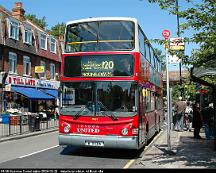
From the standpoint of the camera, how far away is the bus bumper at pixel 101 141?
11812 mm

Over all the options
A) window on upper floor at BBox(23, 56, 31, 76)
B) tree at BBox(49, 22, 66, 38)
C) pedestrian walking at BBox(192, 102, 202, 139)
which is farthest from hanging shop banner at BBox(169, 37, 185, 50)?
tree at BBox(49, 22, 66, 38)

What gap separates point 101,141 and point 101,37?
325cm

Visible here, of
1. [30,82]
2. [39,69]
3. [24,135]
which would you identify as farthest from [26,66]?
[24,135]

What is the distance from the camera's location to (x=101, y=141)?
39.4 feet

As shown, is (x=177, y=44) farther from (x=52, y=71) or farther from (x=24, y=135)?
(x=52, y=71)

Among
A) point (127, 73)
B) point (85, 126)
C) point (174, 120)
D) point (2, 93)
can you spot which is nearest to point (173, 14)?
point (127, 73)

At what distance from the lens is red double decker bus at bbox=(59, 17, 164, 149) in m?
11.9

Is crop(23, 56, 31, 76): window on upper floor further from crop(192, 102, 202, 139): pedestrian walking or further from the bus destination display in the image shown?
the bus destination display

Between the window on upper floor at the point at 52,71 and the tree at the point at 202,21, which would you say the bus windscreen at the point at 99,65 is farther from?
the window on upper floor at the point at 52,71

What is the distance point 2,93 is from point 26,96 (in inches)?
75.8

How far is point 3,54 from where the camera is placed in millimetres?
31672

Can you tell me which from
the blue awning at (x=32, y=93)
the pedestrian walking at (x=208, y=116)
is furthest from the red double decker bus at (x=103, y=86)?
the blue awning at (x=32, y=93)

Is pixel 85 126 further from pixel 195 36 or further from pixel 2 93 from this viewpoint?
pixel 2 93

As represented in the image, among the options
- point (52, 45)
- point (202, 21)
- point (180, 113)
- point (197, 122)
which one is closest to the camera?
point (202, 21)
